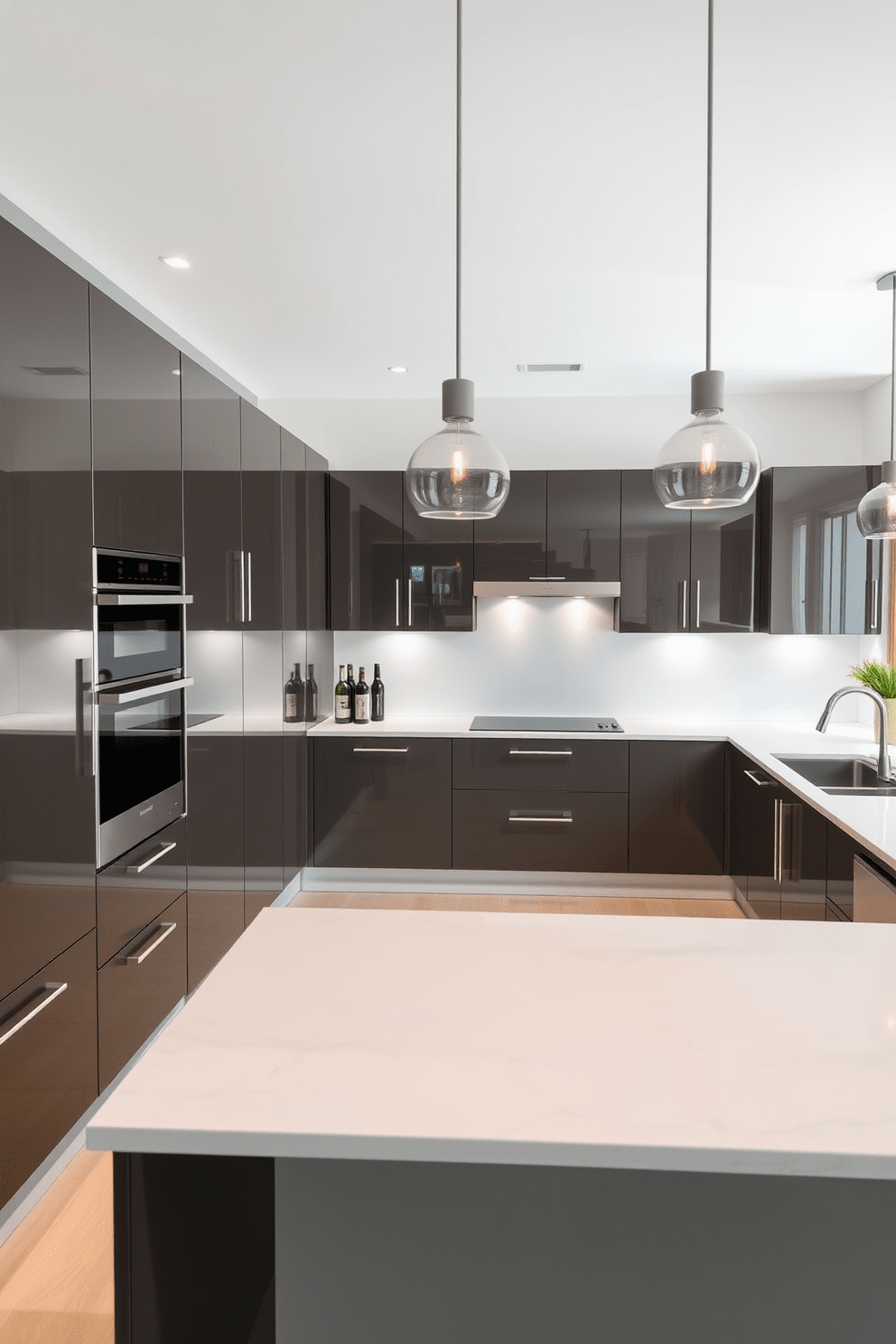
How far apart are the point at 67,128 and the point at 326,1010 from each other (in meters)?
2.19

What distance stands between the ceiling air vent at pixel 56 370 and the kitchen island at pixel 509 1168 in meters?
1.53

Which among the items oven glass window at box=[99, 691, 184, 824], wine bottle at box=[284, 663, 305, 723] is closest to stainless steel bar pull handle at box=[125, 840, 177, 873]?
oven glass window at box=[99, 691, 184, 824]

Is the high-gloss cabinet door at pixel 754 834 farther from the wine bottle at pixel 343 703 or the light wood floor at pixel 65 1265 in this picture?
the light wood floor at pixel 65 1265

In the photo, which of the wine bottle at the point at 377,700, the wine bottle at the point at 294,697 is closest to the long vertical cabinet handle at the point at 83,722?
the wine bottle at the point at 294,697

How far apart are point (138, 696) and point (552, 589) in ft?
8.42

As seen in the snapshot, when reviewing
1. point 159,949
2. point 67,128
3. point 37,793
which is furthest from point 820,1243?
point 67,128

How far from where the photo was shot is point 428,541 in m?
4.71

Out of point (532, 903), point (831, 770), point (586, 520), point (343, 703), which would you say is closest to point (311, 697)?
point (343, 703)

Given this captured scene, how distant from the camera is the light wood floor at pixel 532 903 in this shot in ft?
14.4

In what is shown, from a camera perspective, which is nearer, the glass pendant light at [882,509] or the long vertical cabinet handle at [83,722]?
the long vertical cabinet handle at [83,722]

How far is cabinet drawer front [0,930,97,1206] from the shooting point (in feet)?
6.42

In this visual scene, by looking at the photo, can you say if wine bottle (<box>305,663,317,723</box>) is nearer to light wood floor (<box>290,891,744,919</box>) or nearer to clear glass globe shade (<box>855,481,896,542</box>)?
light wood floor (<box>290,891,744,919</box>)

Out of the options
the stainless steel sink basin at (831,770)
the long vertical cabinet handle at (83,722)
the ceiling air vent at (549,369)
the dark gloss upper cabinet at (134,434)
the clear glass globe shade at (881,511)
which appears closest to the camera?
the long vertical cabinet handle at (83,722)

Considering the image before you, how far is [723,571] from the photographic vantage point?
457 cm
